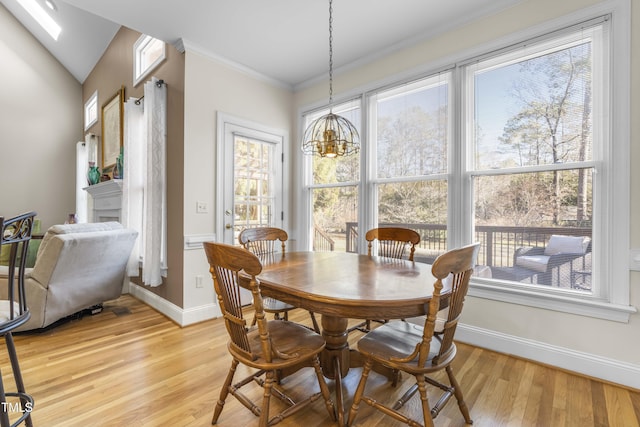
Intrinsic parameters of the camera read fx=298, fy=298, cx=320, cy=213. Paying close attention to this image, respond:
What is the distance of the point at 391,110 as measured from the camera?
10.3ft

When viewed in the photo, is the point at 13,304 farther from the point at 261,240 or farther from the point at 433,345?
the point at 433,345

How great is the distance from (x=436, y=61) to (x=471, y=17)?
403 mm

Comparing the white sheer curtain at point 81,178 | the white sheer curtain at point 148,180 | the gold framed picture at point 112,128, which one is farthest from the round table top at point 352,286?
the white sheer curtain at point 81,178

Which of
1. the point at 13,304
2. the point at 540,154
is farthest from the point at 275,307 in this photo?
the point at 540,154

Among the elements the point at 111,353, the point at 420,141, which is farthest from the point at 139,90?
the point at 420,141

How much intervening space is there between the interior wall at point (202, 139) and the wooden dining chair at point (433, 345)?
6.94 ft

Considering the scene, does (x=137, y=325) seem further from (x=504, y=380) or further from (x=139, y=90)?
(x=504, y=380)

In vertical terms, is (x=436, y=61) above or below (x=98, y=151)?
above

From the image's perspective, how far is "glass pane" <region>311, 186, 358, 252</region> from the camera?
3479 mm

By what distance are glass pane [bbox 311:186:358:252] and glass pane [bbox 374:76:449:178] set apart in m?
0.52

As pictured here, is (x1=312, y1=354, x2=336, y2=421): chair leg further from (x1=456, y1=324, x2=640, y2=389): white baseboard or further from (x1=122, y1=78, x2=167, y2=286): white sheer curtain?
Result: (x1=122, y1=78, x2=167, y2=286): white sheer curtain

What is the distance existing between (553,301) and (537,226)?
555 millimetres

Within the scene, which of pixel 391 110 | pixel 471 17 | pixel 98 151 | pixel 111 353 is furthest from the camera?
pixel 98 151

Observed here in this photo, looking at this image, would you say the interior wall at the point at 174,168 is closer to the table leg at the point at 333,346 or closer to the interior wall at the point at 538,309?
the table leg at the point at 333,346
